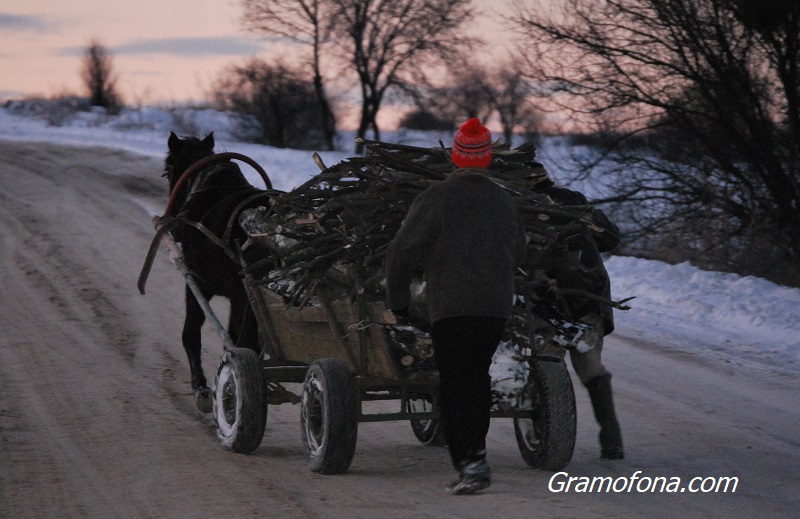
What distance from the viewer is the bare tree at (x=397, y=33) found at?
119 feet

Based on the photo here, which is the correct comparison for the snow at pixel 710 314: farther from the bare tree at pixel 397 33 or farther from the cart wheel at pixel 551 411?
the bare tree at pixel 397 33

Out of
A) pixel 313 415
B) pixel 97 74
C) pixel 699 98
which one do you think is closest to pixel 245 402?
pixel 313 415

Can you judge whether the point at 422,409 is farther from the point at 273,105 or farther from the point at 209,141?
the point at 273,105

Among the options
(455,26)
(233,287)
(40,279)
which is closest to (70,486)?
(233,287)

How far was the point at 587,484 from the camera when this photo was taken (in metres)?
5.79

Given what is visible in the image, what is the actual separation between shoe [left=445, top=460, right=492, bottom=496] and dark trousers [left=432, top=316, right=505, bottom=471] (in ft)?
0.10

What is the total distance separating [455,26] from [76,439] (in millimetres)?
30781

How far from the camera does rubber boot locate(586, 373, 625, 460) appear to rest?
21.5 feet

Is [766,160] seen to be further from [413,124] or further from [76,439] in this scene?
[413,124]

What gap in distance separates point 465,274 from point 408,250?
0.30m

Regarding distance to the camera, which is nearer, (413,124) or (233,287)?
(233,287)

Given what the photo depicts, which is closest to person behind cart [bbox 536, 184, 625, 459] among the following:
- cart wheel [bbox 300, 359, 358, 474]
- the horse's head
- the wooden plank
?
the wooden plank

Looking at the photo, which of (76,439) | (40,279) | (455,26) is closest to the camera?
(76,439)

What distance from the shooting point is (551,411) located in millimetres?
5832
